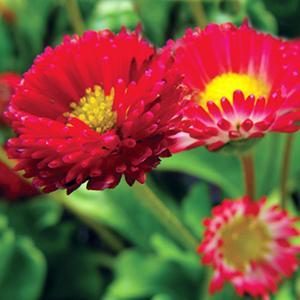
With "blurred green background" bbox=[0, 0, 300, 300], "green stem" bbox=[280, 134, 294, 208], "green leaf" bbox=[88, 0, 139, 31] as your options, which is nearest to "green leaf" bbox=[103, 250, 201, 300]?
"blurred green background" bbox=[0, 0, 300, 300]

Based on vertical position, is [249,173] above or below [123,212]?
above

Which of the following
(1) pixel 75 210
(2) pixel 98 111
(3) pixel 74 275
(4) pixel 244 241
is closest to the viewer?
(2) pixel 98 111

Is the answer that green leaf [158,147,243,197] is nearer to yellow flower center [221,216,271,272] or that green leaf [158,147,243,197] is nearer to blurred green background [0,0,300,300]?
blurred green background [0,0,300,300]

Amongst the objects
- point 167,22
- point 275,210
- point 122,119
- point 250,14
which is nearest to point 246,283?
point 275,210

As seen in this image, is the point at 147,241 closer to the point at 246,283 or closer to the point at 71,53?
the point at 246,283

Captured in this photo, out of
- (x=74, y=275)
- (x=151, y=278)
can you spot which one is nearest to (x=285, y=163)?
(x=151, y=278)

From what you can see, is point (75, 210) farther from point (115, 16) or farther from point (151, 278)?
point (115, 16)
